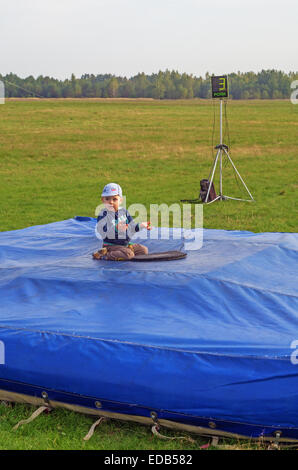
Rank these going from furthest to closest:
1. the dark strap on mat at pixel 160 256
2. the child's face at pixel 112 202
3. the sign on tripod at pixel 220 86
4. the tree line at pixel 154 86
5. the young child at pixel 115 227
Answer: the tree line at pixel 154 86 → the sign on tripod at pixel 220 86 → the child's face at pixel 112 202 → the young child at pixel 115 227 → the dark strap on mat at pixel 160 256

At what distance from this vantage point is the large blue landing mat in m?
3.53

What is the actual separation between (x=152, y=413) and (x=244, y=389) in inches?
23.9

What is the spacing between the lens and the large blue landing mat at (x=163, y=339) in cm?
353

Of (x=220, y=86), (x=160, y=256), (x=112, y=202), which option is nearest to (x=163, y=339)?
(x=160, y=256)

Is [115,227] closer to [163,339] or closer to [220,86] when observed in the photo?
[163,339]

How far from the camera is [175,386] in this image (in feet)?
11.8

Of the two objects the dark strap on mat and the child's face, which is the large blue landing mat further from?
the child's face

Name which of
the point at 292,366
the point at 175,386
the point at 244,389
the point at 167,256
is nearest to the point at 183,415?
the point at 175,386

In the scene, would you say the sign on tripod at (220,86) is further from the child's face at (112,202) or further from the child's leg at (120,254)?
the child's leg at (120,254)

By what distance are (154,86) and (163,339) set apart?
66.7 m

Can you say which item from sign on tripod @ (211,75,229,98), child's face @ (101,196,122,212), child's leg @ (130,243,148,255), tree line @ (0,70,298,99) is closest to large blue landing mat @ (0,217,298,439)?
child's leg @ (130,243,148,255)

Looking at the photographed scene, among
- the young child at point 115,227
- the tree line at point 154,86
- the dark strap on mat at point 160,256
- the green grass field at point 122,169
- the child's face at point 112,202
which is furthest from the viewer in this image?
the tree line at point 154,86

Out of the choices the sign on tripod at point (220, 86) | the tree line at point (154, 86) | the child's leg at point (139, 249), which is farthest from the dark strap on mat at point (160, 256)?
the tree line at point (154, 86)

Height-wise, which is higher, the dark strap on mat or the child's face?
the child's face
